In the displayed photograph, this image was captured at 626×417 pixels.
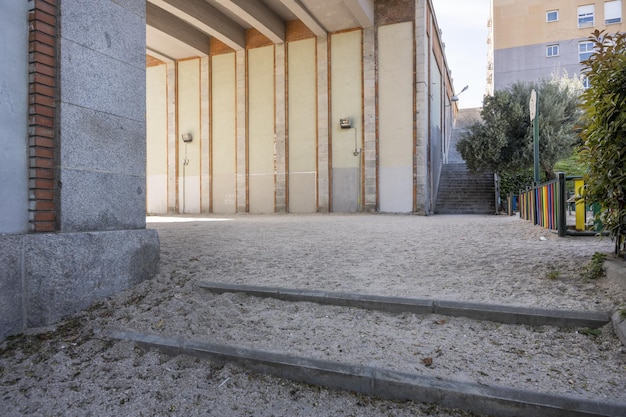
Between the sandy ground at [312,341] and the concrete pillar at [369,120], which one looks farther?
the concrete pillar at [369,120]

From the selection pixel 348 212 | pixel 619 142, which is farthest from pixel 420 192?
pixel 619 142

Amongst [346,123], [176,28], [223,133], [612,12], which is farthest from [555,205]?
[612,12]

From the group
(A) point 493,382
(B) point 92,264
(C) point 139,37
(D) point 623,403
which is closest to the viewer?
(D) point 623,403

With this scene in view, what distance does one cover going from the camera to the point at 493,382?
2.24 m

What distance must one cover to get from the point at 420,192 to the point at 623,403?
13.2m

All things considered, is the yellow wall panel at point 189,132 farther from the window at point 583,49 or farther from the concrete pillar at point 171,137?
the window at point 583,49

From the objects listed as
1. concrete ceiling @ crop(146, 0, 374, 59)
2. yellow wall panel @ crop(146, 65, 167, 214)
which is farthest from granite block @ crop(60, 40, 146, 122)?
yellow wall panel @ crop(146, 65, 167, 214)

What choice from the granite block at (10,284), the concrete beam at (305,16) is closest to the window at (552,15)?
the concrete beam at (305,16)

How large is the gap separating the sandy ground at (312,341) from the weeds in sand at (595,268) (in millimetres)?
75

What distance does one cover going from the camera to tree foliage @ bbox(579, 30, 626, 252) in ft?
10.8

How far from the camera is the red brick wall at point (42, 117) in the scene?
133 inches

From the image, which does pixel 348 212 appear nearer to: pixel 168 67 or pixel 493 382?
pixel 168 67

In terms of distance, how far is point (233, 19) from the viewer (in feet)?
54.0

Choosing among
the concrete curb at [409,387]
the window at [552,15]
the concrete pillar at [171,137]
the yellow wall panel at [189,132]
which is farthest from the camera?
the window at [552,15]
